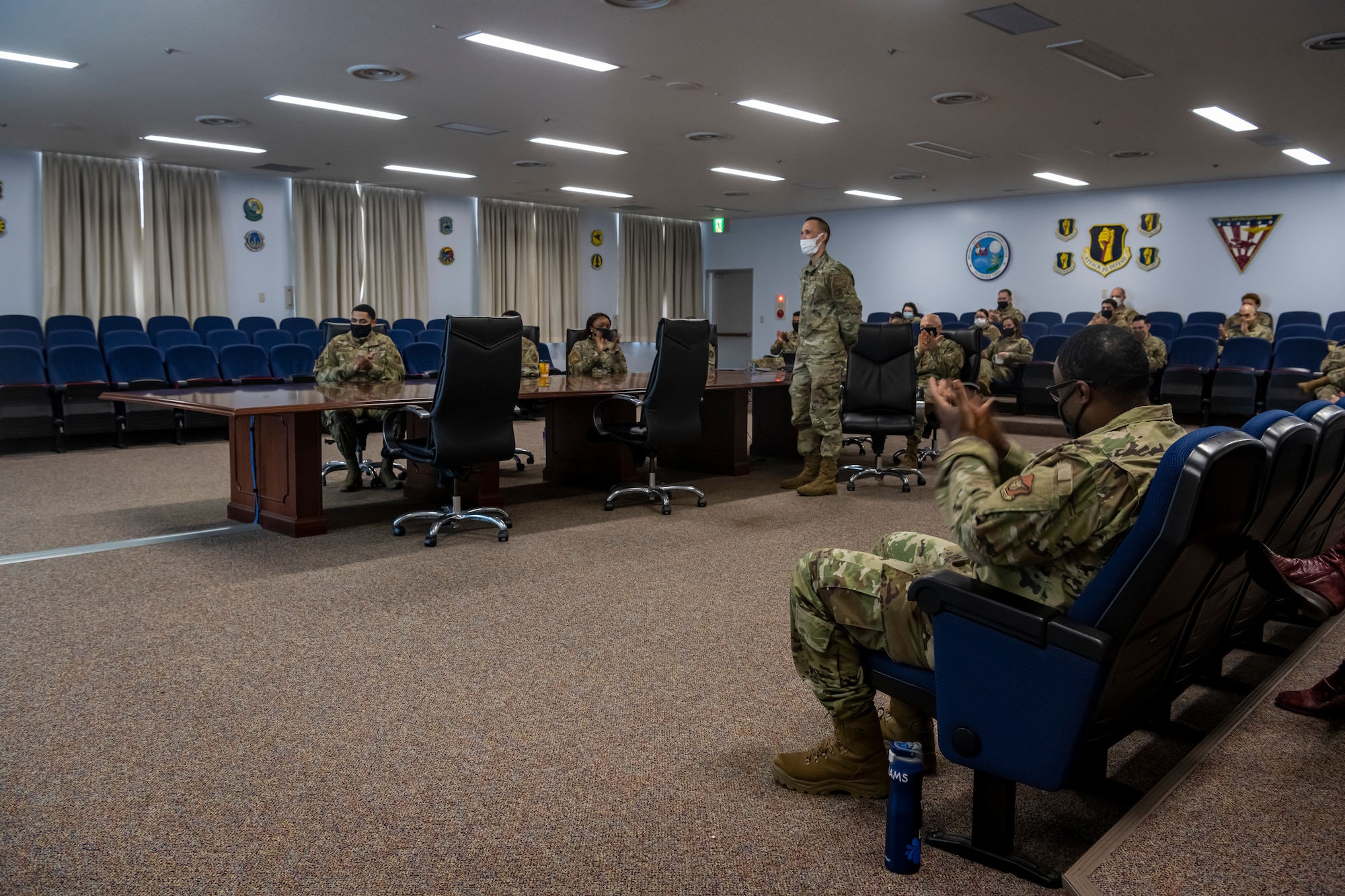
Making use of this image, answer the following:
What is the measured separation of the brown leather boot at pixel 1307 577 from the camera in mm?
1851

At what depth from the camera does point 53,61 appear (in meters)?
6.88

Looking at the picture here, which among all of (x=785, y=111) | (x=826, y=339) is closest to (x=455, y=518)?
(x=826, y=339)

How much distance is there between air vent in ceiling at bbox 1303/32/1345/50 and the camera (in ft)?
20.1

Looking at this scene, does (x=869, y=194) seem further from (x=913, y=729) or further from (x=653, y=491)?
(x=913, y=729)

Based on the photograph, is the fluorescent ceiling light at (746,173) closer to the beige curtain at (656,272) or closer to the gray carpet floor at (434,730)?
the beige curtain at (656,272)

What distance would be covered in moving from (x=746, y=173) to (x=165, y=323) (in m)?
7.23

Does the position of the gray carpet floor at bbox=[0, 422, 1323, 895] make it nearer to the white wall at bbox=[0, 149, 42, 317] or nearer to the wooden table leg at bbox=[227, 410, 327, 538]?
the wooden table leg at bbox=[227, 410, 327, 538]

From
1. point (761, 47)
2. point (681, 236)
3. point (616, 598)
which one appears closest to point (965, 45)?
point (761, 47)

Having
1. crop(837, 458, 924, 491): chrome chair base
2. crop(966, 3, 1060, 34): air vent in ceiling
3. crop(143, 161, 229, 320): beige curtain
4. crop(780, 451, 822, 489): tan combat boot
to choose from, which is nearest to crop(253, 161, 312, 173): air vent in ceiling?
crop(143, 161, 229, 320): beige curtain

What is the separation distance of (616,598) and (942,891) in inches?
87.1

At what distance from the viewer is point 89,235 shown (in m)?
11.1

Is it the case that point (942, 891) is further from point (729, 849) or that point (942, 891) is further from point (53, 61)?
point (53, 61)

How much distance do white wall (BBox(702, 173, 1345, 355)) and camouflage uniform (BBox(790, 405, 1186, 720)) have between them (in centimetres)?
1304

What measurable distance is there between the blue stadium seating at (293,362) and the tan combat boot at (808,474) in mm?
5938
